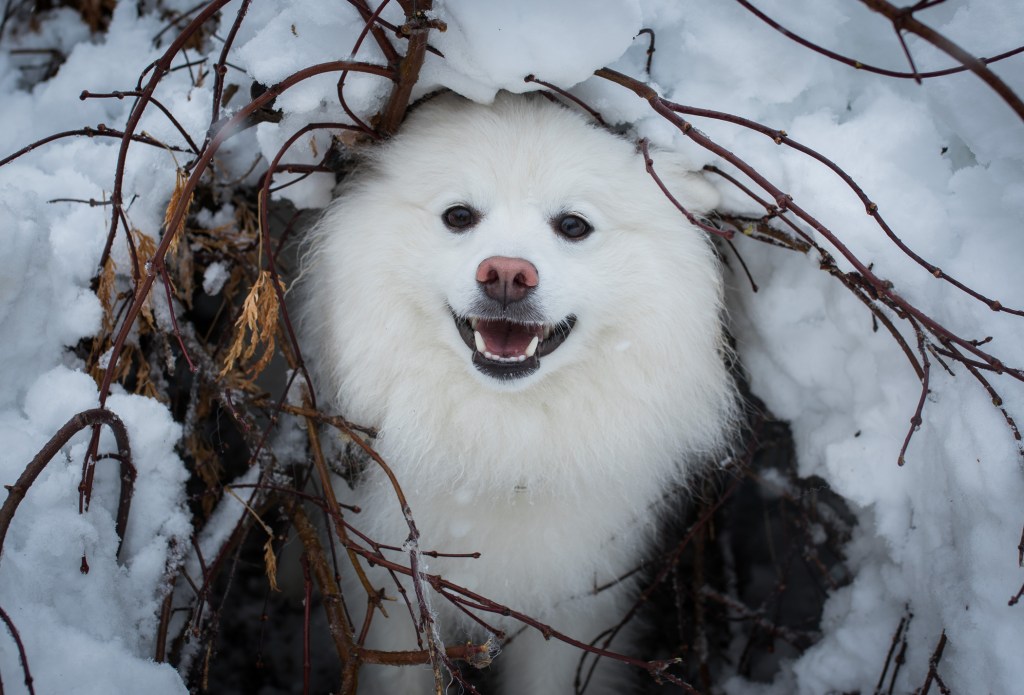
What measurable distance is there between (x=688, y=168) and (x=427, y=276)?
0.87m

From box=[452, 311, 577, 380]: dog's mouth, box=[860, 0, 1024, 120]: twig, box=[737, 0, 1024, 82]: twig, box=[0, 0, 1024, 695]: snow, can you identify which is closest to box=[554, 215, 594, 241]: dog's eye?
box=[452, 311, 577, 380]: dog's mouth

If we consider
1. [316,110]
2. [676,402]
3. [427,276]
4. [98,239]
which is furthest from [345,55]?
[676,402]

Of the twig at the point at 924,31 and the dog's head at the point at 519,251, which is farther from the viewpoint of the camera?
the dog's head at the point at 519,251

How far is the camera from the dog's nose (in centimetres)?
215

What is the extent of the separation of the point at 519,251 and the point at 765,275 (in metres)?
0.99

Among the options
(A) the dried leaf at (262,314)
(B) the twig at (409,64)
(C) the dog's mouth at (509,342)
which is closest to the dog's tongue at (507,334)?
(C) the dog's mouth at (509,342)

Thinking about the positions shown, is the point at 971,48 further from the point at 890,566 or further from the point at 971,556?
the point at 890,566

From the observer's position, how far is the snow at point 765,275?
2.03 meters

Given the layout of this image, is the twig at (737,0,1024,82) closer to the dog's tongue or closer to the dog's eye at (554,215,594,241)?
the dog's eye at (554,215,594,241)

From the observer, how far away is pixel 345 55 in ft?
7.64

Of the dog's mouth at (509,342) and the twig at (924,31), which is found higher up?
the dog's mouth at (509,342)

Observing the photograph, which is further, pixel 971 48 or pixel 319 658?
pixel 319 658

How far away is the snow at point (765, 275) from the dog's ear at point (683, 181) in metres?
0.05

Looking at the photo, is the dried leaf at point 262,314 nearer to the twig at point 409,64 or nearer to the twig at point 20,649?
the twig at point 409,64
